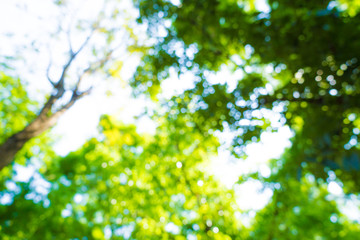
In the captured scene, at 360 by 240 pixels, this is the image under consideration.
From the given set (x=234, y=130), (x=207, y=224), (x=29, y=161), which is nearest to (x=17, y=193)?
(x=29, y=161)

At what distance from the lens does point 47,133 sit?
34.0 feet

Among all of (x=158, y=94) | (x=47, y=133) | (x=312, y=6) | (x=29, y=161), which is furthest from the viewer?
(x=47, y=133)

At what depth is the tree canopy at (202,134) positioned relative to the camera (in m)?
3.15

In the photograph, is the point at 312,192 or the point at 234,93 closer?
the point at 234,93

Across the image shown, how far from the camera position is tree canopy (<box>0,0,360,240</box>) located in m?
3.15

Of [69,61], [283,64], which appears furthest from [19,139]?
[283,64]

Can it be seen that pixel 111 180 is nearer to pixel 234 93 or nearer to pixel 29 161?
pixel 29 161

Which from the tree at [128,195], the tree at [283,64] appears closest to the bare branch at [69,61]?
the tree at [128,195]

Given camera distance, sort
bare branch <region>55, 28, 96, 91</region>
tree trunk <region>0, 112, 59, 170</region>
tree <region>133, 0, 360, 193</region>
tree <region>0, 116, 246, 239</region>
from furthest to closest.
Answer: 1. bare branch <region>55, 28, 96, 91</region>
2. tree <region>0, 116, 246, 239</region>
3. tree trunk <region>0, 112, 59, 170</region>
4. tree <region>133, 0, 360, 193</region>

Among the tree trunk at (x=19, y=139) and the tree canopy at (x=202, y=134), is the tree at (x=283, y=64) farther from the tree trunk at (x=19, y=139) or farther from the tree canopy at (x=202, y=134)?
the tree trunk at (x=19, y=139)

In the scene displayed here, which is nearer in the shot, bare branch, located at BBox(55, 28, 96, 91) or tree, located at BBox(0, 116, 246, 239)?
tree, located at BBox(0, 116, 246, 239)

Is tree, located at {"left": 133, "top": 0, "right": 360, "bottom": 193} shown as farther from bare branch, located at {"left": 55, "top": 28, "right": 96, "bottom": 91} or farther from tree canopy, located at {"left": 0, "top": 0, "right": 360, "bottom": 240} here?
bare branch, located at {"left": 55, "top": 28, "right": 96, "bottom": 91}

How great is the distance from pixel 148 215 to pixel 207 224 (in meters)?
1.86

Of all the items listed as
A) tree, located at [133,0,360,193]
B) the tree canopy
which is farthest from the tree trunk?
tree, located at [133,0,360,193]
